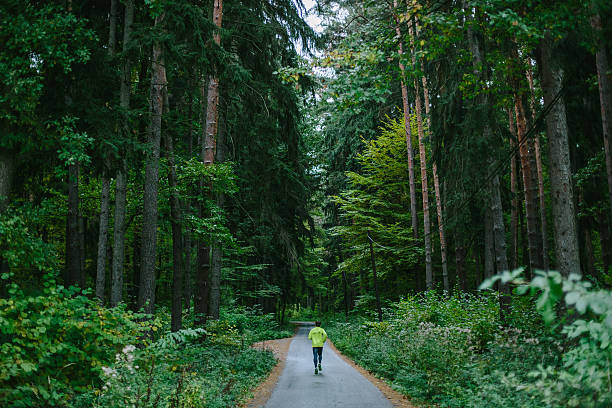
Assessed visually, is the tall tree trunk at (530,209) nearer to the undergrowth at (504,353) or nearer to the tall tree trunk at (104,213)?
the undergrowth at (504,353)

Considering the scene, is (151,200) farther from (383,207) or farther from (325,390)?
(383,207)

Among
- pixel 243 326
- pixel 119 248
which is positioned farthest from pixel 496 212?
pixel 243 326

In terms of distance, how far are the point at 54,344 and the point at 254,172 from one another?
45.1ft

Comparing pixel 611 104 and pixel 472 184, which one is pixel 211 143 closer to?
pixel 472 184

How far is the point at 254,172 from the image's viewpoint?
62.1 feet

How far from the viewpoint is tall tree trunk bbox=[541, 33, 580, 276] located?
8227mm

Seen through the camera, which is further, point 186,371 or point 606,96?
point 186,371

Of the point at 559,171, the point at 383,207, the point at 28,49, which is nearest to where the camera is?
the point at 559,171

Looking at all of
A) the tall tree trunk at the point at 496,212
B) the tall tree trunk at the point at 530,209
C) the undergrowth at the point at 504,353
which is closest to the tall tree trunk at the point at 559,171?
the undergrowth at the point at 504,353

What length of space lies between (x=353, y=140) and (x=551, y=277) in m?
28.3

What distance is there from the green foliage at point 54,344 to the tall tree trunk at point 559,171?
25.0 ft

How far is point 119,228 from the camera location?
1224 cm

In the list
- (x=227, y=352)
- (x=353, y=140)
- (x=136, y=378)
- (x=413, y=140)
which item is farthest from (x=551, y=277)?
(x=353, y=140)

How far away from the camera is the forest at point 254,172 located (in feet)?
18.9
